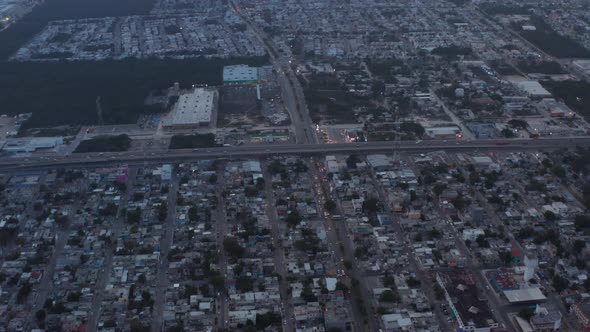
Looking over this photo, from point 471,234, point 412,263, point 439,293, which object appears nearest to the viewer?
point 439,293

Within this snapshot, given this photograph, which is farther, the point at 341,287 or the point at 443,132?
the point at 443,132

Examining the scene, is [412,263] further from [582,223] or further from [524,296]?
[582,223]

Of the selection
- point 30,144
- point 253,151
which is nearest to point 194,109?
point 253,151

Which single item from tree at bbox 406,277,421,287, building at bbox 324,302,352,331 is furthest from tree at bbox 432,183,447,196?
building at bbox 324,302,352,331

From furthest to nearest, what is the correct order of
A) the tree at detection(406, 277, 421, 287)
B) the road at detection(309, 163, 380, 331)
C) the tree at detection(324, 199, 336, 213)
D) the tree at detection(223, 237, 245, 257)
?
the tree at detection(324, 199, 336, 213) → the tree at detection(223, 237, 245, 257) → the tree at detection(406, 277, 421, 287) → the road at detection(309, 163, 380, 331)

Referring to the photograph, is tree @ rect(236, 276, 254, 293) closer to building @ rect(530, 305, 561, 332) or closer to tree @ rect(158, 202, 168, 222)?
tree @ rect(158, 202, 168, 222)

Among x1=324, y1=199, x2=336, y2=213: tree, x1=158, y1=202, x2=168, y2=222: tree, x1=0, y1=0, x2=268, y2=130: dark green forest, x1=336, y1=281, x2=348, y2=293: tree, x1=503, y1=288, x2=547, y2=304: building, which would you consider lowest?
x1=0, y1=0, x2=268, y2=130: dark green forest

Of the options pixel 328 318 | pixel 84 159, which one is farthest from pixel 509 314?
pixel 84 159
